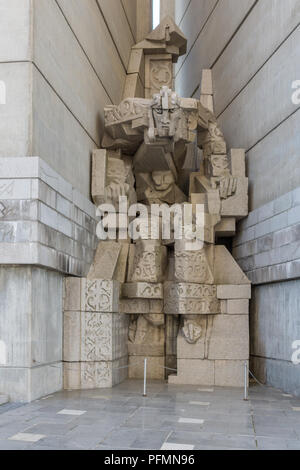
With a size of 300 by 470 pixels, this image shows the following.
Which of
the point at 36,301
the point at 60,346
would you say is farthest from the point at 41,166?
the point at 60,346

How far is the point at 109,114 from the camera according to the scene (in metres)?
9.75

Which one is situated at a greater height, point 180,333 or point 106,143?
point 106,143

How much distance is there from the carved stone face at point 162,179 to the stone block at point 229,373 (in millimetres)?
3895

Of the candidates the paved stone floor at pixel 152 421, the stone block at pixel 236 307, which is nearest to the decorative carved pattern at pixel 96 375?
the paved stone floor at pixel 152 421

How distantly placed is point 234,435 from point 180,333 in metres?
4.02

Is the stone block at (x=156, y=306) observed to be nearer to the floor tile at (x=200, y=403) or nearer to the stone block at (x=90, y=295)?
the stone block at (x=90, y=295)

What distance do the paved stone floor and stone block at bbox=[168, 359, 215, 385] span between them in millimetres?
1026

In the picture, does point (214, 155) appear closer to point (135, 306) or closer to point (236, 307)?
point (236, 307)

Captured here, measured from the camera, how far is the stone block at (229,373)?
8.84 metres

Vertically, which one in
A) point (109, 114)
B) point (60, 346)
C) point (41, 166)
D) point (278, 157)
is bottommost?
point (60, 346)

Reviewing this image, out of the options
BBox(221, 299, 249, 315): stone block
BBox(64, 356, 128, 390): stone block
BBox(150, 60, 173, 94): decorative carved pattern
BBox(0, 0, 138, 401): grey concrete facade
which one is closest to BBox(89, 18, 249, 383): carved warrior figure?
BBox(221, 299, 249, 315): stone block

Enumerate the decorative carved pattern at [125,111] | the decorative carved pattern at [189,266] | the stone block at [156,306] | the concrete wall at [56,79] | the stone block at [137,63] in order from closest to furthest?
1. the concrete wall at [56,79]
2. the decorative carved pattern at [189,266]
3. the decorative carved pattern at [125,111]
4. the stone block at [156,306]
5. the stone block at [137,63]

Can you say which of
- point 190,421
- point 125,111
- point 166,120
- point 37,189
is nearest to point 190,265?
point 166,120
